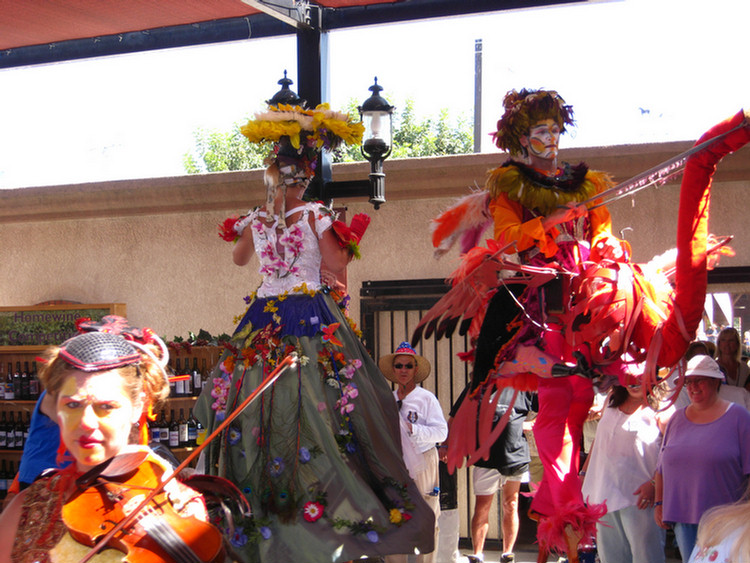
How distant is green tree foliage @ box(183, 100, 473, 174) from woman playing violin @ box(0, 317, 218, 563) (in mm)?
24747

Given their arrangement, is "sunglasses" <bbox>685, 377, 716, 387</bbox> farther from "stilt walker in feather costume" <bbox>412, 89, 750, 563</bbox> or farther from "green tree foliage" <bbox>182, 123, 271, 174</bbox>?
"green tree foliage" <bbox>182, 123, 271, 174</bbox>

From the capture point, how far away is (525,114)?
3588 millimetres

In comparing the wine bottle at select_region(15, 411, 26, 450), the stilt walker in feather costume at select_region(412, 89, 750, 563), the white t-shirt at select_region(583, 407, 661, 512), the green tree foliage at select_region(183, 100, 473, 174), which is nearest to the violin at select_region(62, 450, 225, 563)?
the stilt walker in feather costume at select_region(412, 89, 750, 563)

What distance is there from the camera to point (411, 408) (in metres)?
5.26

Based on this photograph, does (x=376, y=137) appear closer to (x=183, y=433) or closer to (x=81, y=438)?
(x=183, y=433)

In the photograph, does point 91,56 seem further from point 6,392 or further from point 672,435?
point 672,435

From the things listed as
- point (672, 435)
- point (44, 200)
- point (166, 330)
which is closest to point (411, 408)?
point (672, 435)

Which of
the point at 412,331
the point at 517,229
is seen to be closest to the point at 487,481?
the point at 412,331

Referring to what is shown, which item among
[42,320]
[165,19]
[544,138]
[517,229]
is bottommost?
[42,320]

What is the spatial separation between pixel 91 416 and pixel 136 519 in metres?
0.29

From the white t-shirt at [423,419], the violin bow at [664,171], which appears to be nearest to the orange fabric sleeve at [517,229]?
the violin bow at [664,171]

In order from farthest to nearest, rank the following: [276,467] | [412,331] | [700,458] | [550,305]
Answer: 1. [412,331]
2. [700,458]
3. [276,467]
4. [550,305]

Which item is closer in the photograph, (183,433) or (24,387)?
(183,433)

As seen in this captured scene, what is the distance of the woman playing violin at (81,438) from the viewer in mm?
2107
